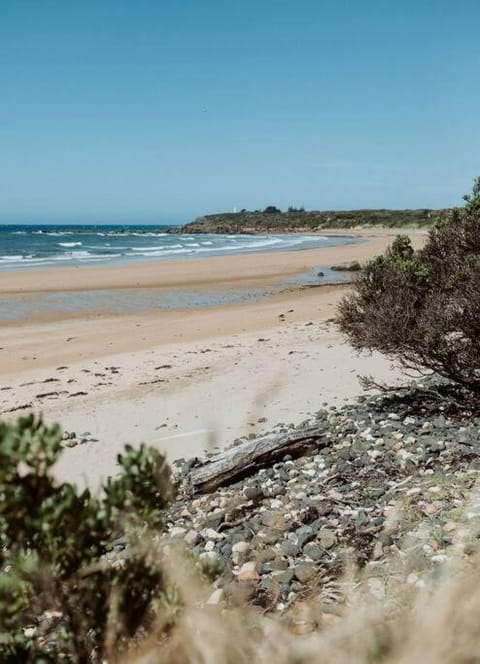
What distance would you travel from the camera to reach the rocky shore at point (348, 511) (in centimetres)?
320

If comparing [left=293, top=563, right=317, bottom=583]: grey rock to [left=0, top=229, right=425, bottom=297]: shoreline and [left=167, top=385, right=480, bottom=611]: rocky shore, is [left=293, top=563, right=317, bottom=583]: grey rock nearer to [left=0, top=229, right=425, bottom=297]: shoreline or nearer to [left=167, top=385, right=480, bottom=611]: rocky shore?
[left=167, top=385, right=480, bottom=611]: rocky shore

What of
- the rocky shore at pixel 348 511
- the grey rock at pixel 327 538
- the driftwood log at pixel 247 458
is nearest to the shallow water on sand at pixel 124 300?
the driftwood log at pixel 247 458

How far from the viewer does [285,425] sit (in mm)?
6656

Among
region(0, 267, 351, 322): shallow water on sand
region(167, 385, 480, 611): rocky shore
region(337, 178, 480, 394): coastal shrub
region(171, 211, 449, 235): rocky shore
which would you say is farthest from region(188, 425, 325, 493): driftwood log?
region(171, 211, 449, 235): rocky shore

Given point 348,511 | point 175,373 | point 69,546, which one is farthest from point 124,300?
point 69,546

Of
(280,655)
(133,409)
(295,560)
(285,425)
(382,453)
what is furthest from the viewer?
(133,409)

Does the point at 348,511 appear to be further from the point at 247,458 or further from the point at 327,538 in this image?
the point at 247,458

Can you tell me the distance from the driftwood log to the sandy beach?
274 mm

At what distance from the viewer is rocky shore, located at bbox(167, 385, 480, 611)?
3.20 meters

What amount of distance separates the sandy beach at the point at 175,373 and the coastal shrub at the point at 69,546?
0.45ft

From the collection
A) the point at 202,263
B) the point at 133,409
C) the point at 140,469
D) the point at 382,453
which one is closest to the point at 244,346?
the point at 133,409

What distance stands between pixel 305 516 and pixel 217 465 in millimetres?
1337

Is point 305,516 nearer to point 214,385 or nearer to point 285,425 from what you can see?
point 285,425

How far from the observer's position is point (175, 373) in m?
9.99
